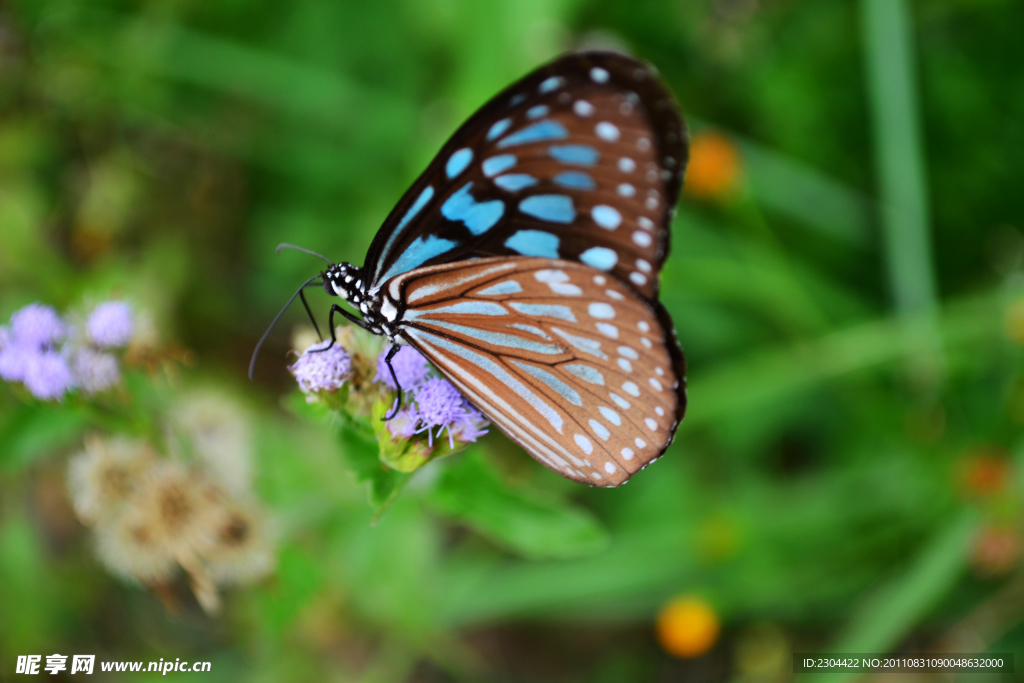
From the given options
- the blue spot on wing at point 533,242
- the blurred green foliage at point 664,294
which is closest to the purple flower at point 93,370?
the blurred green foliage at point 664,294

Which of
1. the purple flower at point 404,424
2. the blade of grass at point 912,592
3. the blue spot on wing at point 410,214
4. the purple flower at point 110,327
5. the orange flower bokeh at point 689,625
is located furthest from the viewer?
the orange flower bokeh at point 689,625

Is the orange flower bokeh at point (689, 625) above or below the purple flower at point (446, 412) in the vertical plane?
below

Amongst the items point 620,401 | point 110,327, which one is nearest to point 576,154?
point 620,401

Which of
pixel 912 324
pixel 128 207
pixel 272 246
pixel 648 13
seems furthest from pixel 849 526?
pixel 128 207

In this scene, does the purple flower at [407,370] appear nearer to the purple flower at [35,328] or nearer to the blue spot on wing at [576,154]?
the blue spot on wing at [576,154]

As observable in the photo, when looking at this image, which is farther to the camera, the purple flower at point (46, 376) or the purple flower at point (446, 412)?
the purple flower at point (46, 376)

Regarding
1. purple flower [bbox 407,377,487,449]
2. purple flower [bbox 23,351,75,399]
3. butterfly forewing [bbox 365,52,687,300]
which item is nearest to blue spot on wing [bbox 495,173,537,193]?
butterfly forewing [bbox 365,52,687,300]

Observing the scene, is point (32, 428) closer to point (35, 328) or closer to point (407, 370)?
point (35, 328)

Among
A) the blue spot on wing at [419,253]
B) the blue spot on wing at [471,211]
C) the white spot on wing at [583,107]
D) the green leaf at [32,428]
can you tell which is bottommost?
the green leaf at [32,428]

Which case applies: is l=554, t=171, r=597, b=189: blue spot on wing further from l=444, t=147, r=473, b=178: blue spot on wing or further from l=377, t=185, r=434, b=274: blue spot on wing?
l=377, t=185, r=434, b=274: blue spot on wing
